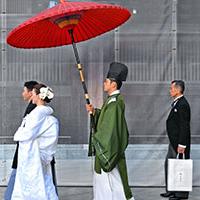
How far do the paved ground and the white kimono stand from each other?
1.28 meters

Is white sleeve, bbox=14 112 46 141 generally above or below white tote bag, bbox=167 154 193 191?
above

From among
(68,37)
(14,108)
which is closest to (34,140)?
(68,37)

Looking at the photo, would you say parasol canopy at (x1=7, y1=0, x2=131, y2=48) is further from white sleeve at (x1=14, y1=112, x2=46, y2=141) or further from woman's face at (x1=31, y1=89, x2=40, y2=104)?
white sleeve at (x1=14, y1=112, x2=46, y2=141)

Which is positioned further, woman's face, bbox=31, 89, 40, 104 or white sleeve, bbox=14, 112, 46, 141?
woman's face, bbox=31, 89, 40, 104

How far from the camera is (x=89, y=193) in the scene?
663 cm

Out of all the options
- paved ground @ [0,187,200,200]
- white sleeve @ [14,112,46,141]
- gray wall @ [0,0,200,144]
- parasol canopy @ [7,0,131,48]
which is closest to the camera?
parasol canopy @ [7,0,131,48]

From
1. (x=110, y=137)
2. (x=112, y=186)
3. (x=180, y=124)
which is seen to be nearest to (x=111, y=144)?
(x=110, y=137)

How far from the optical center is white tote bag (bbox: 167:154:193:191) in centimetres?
584

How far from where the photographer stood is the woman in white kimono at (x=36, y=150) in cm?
499

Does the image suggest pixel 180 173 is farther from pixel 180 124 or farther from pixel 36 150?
pixel 36 150

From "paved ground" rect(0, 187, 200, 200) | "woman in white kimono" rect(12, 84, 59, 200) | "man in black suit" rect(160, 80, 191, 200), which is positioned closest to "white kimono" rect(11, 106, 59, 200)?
"woman in white kimono" rect(12, 84, 59, 200)

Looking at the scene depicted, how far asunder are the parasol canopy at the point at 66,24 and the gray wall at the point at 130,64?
4.66 ft

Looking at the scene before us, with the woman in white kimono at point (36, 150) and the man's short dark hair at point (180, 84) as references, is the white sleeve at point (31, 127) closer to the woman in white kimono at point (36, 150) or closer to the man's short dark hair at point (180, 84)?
the woman in white kimono at point (36, 150)

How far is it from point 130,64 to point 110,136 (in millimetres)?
2178
